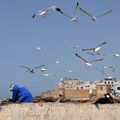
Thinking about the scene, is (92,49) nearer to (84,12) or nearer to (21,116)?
(84,12)

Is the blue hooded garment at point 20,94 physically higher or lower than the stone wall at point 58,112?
higher

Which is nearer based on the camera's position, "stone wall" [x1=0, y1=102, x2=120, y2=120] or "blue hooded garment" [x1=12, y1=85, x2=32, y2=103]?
"stone wall" [x1=0, y1=102, x2=120, y2=120]

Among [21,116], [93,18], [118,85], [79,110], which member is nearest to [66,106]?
[79,110]

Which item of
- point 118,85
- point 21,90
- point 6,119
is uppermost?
point 118,85

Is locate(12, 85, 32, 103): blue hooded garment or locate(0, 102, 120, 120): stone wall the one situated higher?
locate(12, 85, 32, 103): blue hooded garment

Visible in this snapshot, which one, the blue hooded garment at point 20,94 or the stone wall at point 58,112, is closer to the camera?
the stone wall at point 58,112

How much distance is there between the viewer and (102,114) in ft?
47.1

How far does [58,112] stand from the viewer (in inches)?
562

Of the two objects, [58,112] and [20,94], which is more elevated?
[20,94]

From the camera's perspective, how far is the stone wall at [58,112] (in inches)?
562

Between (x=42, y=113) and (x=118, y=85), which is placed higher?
(x=118, y=85)

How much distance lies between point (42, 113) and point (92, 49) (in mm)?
4109

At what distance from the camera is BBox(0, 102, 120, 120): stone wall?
46.8 feet

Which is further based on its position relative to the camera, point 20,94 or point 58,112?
point 20,94
